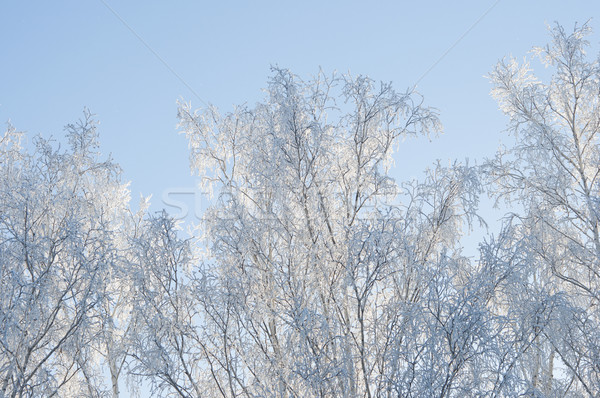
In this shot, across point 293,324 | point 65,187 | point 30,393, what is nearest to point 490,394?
point 293,324

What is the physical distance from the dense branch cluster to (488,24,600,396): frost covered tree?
59mm

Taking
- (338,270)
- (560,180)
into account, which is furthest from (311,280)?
(560,180)

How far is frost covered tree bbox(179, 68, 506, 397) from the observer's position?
5.63 meters

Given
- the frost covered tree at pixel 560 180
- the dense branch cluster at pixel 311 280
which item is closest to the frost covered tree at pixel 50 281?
the dense branch cluster at pixel 311 280

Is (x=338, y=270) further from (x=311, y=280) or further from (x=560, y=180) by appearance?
(x=560, y=180)

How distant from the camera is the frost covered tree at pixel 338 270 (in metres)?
5.63

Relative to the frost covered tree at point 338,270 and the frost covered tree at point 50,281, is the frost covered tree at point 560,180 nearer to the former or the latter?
the frost covered tree at point 338,270

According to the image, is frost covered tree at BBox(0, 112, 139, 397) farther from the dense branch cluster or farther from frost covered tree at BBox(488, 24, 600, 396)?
frost covered tree at BBox(488, 24, 600, 396)

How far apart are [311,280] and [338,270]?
335 mm

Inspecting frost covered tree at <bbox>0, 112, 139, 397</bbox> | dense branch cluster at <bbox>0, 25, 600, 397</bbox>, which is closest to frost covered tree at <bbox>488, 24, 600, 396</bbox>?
dense branch cluster at <bbox>0, 25, 600, 397</bbox>

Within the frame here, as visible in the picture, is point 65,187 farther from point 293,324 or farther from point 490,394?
point 490,394

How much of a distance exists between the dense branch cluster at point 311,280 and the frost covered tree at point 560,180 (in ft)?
0.19

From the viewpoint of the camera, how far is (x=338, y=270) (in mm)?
6770

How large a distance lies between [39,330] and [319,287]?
3060 mm
